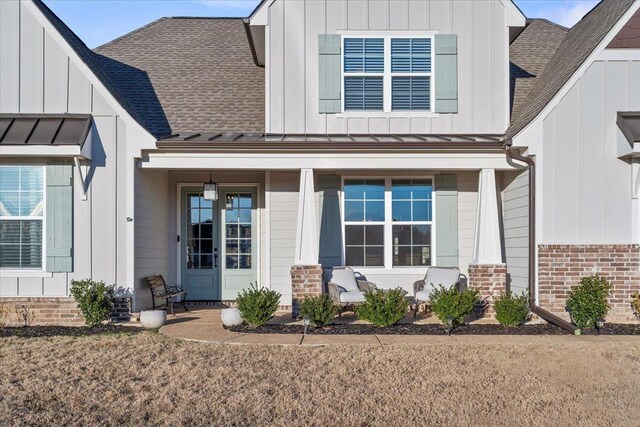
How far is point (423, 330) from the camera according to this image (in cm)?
931

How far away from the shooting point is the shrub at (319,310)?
30.5 feet

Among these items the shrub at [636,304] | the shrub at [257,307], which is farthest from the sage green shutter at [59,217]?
the shrub at [636,304]

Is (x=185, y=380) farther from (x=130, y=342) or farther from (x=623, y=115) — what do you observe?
(x=623, y=115)

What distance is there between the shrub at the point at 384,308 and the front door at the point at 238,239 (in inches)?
144

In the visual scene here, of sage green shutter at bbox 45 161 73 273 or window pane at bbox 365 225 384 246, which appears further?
window pane at bbox 365 225 384 246

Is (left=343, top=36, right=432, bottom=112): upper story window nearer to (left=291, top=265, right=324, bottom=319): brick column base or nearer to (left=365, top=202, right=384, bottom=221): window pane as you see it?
(left=365, top=202, right=384, bottom=221): window pane

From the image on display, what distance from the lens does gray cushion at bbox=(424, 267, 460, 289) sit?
10930 millimetres

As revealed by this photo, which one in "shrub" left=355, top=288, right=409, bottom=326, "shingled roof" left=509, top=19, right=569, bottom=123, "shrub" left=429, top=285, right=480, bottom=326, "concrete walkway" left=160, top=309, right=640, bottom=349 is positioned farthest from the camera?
"shingled roof" left=509, top=19, right=569, bottom=123

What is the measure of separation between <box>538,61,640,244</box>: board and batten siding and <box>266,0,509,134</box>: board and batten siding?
5.54ft

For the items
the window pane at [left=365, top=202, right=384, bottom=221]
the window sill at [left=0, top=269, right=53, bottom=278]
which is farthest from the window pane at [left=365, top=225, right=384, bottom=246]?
the window sill at [left=0, top=269, right=53, bottom=278]

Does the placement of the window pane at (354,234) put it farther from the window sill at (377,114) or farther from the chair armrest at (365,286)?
the window sill at (377,114)

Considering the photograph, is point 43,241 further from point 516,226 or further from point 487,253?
point 516,226

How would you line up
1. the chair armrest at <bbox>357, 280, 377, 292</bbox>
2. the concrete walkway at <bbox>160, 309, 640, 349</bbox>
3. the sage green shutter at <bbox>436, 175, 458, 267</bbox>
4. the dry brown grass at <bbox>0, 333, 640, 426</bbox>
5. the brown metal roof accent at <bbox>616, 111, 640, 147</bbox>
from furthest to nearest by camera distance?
the sage green shutter at <bbox>436, 175, 458, 267</bbox> < the chair armrest at <bbox>357, 280, 377, 292</bbox> < the brown metal roof accent at <bbox>616, 111, 640, 147</bbox> < the concrete walkway at <bbox>160, 309, 640, 349</bbox> < the dry brown grass at <bbox>0, 333, 640, 426</bbox>

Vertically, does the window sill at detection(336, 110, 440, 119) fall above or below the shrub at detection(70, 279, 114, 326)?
above
